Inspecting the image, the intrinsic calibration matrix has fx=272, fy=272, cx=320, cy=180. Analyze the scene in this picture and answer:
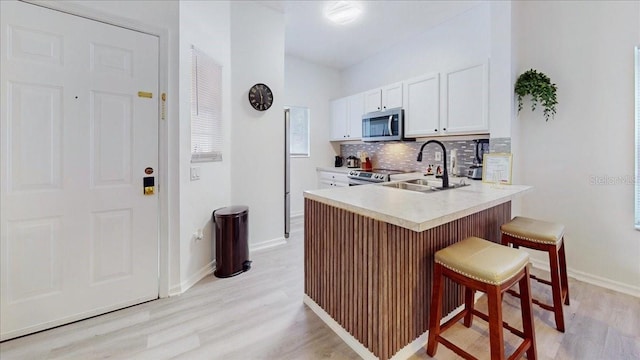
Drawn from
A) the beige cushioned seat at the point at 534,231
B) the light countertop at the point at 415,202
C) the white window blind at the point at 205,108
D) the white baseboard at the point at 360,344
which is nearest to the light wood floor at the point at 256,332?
the white baseboard at the point at 360,344

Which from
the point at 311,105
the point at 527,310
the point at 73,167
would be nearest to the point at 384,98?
the point at 311,105

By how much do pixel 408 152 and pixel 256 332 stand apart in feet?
11.3

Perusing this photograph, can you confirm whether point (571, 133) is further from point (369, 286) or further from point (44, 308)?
point (44, 308)

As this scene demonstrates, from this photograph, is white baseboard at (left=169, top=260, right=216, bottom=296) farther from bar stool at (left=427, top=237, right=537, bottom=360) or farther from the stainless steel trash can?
bar stool at (left=427, top=237, right=537, bottom=360)

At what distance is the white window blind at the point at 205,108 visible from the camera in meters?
2.52

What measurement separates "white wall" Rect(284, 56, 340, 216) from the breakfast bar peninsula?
10.2 ft

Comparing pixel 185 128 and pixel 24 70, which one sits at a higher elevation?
pixel 24 70

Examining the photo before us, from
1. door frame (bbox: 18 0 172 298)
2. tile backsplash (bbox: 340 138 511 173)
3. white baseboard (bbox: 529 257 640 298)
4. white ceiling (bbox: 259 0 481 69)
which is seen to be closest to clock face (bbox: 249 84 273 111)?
white ceiling (bbox: 259 0 481 69)

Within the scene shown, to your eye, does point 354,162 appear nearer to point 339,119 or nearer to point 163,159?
point 339,119

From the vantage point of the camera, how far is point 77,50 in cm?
191

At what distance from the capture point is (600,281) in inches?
97.5

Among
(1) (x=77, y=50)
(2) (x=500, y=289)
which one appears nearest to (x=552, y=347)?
(2) (x=500, y=289)

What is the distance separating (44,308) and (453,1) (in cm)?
470

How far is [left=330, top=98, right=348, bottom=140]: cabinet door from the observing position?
5094 millimetres
